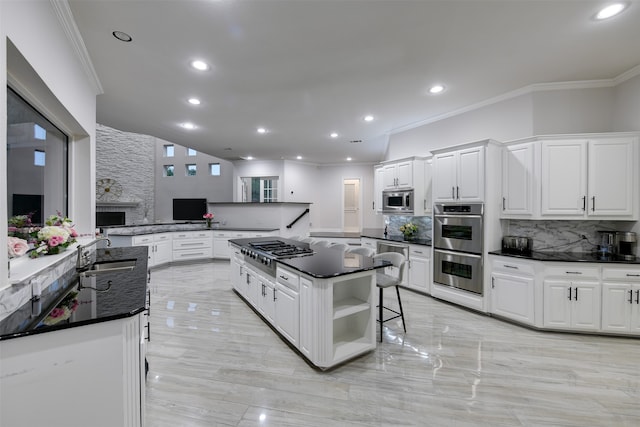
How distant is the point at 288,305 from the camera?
2.64 m

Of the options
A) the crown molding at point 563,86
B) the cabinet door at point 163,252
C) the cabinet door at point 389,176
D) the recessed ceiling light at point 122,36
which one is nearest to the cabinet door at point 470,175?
the crown molding at point 563,86

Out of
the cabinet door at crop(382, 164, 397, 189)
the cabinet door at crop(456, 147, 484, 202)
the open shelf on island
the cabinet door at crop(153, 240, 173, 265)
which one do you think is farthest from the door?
the open shelf on island

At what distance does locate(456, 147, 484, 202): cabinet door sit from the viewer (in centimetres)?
352

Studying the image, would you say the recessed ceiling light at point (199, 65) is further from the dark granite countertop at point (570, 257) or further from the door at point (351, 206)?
the door at point (351, 206)

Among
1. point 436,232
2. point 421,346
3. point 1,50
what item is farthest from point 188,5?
point 436,232

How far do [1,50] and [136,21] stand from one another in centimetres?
125

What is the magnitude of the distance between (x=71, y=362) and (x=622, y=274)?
15.4 ft

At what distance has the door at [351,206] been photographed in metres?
9.22

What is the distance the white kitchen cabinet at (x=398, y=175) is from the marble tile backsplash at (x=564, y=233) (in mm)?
1600

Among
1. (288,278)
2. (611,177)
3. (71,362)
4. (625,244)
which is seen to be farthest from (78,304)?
(625,244)

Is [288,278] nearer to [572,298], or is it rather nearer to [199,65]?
[199,65]

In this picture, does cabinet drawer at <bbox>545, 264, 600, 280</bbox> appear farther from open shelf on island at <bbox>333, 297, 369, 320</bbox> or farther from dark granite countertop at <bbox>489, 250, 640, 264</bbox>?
open shelf on island at <bbox>333, 297, 369, 320</bbox>

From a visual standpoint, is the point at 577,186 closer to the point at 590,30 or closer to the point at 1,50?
the point at 590,30

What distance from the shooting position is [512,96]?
3.62 metres
